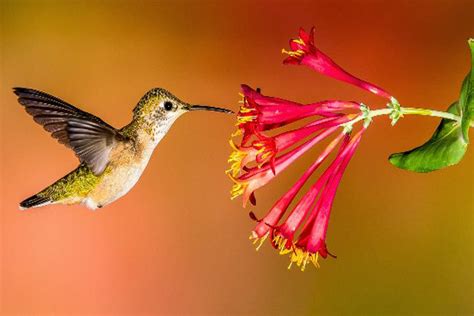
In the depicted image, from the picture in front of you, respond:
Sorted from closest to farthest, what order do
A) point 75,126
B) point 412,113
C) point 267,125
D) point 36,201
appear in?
point 412,113, point 267,125, point 75,126, point 36,201

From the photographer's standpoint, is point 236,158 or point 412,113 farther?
point 236,158

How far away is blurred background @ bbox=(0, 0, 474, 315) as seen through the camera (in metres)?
1.39

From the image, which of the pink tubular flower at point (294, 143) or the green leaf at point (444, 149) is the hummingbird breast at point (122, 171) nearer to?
the pink tubular flower at point (294, 143)

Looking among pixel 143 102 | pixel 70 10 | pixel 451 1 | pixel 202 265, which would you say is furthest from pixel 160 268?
pixel 451 1

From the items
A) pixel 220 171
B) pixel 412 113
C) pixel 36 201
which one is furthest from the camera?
pixel 220 171

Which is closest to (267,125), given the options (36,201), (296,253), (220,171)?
(296,253)

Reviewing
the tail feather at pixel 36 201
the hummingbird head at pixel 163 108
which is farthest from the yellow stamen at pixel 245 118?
the tail feather at pixel 36 201

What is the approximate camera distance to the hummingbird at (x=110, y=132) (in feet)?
2.42

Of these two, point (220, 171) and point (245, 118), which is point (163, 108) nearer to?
point (245, 118)

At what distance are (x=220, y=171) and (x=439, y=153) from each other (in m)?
0.91

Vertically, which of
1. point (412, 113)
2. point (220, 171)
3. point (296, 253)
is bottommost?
point (296, 253)

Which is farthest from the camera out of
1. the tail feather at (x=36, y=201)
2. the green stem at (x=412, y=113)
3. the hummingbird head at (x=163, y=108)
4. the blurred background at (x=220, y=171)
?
the blurred background at (x=220, y=171)

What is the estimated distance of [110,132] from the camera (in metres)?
0.76

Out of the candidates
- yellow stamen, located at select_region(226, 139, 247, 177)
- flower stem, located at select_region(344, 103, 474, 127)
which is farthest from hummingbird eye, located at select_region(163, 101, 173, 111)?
flower stem, located at select_region(344, 103, 474, 127)
